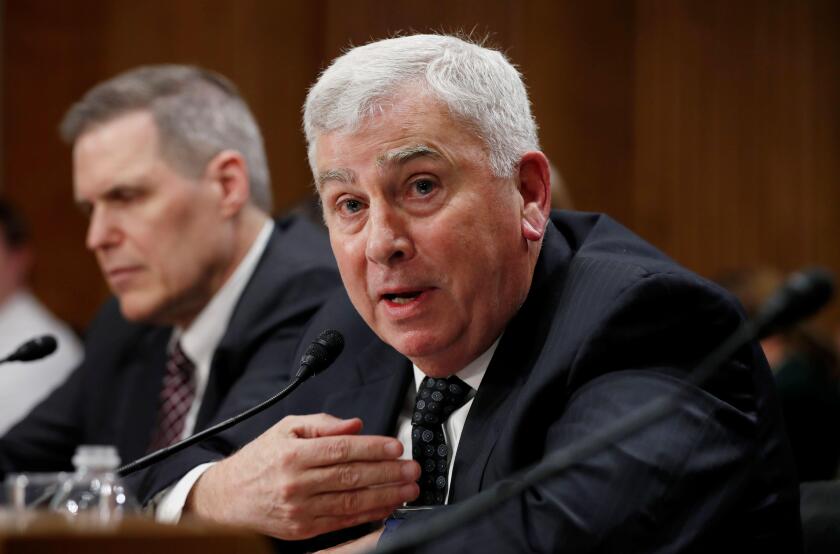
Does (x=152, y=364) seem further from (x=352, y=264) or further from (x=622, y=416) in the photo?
(x=622, y=416)

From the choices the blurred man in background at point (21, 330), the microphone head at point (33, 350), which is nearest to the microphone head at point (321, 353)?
the microphone head at point (33, 350)

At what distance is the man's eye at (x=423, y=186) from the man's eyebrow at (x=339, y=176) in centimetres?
10

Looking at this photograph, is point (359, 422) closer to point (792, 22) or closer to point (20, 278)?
point (20, 278)

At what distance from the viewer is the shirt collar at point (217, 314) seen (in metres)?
3.25

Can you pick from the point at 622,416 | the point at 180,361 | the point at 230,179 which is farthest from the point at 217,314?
the point at 622,416

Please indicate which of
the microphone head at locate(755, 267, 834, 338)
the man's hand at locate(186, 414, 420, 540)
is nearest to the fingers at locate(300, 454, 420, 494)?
the man's hand at locate(186, 414, 420, 540)

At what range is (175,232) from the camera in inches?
124

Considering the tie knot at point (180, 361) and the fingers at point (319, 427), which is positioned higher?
the fingers at point (319, 427)

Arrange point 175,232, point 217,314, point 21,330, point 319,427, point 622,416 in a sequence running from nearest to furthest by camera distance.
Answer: point 622,416 < point 319,427 < point 175,232 < point 217,314 < point 21,330

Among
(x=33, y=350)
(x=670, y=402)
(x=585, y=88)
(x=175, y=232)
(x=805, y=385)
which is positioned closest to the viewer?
(x=670, y=402)

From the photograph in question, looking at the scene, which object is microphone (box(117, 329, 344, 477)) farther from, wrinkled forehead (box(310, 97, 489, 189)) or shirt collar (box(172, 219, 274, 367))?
shirt collar (box(172, 219, 274, 367))

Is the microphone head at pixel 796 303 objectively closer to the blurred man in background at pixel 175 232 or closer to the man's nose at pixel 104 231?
the blurred man in background at pixel 175 232

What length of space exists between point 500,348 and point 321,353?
0.31m

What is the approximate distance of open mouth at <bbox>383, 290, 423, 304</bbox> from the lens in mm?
2037
